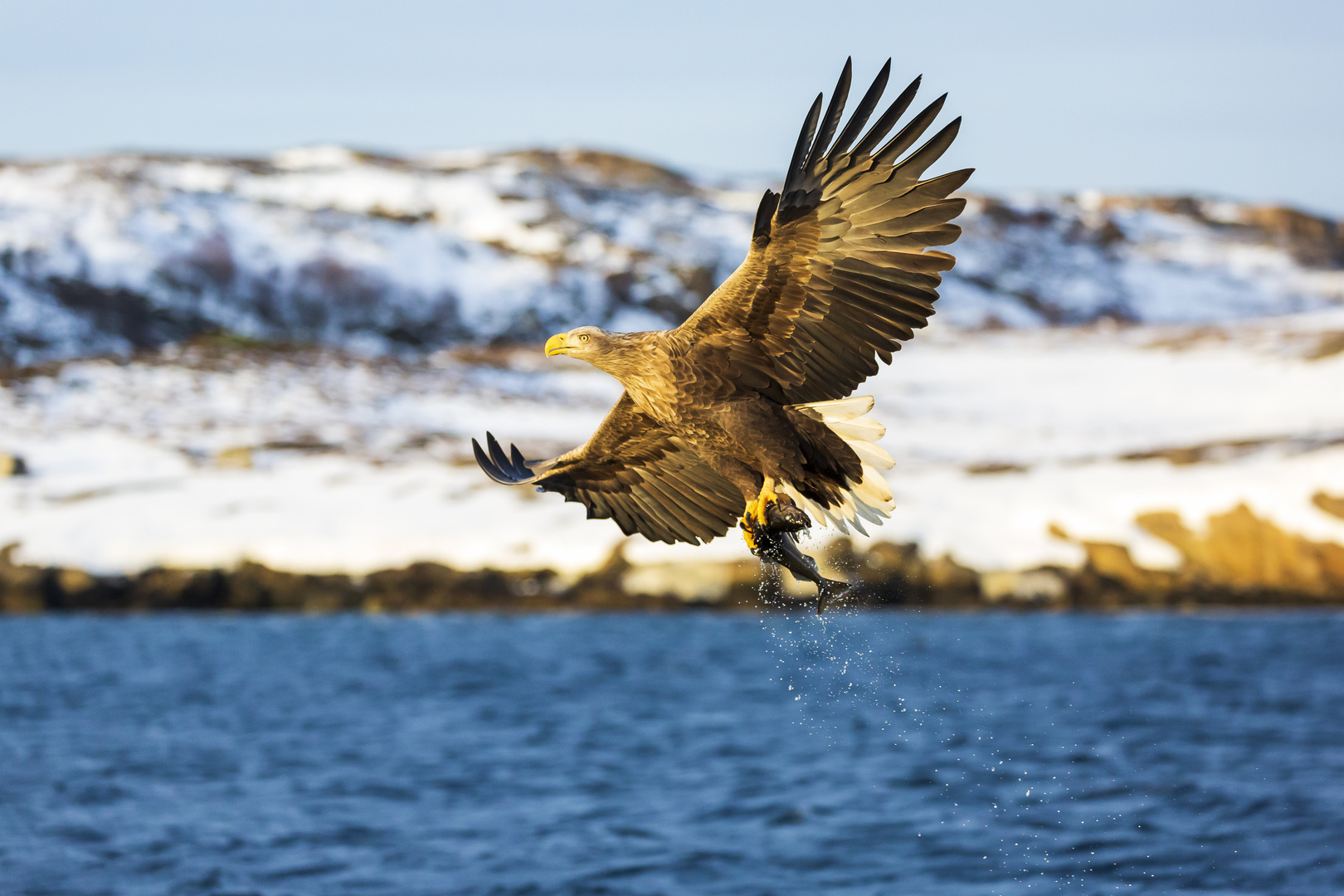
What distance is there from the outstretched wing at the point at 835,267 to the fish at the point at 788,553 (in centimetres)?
50

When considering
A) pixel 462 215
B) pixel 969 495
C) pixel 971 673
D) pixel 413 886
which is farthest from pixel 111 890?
pixel 462 215

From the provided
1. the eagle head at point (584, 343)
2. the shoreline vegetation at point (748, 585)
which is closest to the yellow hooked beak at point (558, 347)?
the eagle head at point (584, 343)

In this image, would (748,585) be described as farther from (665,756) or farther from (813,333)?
(813,333)

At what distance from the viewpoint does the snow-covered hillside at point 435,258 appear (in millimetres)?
51125

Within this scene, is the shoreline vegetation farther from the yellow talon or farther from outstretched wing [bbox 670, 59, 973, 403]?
outstretched wing [bbox 670, 59, 973, 403]

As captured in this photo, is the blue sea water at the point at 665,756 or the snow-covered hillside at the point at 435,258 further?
the snow-covered hillside at the point at 435,258

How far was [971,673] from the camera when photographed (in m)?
21.5

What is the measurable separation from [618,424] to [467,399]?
109ft

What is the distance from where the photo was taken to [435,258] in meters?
58.1

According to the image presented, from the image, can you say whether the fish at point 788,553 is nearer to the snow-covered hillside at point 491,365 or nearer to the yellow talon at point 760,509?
the yellow talon at point 760,509

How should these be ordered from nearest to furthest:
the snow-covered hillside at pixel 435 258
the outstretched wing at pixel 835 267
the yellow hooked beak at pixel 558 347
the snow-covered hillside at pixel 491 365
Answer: the outstretched wing at pixel 835 267
the yellow hooked beak at pixel 558 347
the snow-covered hillside at pixel 491 365
the snow-covered hillside at pixel 435 258

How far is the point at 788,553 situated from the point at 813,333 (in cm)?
82

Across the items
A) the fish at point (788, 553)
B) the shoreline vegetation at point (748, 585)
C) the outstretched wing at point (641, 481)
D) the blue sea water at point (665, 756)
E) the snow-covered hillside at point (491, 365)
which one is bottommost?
the blue sea water at point (665, 756)

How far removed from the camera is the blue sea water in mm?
11695
